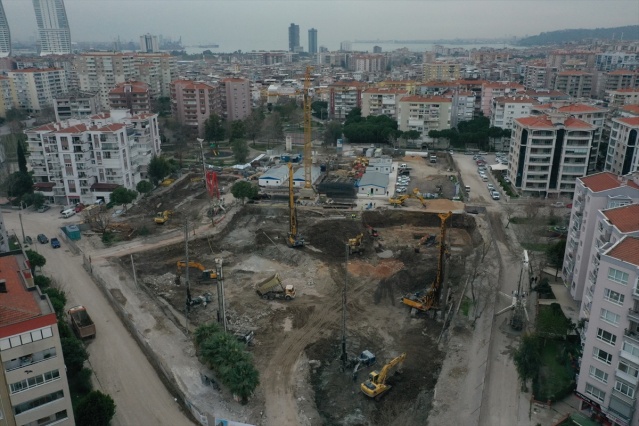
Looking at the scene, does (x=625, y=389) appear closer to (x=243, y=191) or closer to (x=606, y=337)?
(x=606, y=337)

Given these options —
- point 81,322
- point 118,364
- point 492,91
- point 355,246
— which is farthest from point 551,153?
point 81,322

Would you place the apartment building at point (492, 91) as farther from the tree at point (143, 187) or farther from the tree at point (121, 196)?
the tree at point (121, 196)

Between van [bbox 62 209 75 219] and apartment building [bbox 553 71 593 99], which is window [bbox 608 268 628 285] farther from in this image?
apartment building [bbox 553 71 593 99]

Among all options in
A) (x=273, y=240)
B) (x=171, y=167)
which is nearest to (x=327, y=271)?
(x=273, y=240)

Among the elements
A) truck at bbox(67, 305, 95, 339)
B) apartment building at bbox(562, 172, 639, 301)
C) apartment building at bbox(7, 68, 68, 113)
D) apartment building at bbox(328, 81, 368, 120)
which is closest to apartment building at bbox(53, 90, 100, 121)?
apartment building at bbox(7, 68, 68, 113)

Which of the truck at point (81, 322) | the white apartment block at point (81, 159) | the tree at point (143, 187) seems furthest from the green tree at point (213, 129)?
the truck at point (81, 322)
